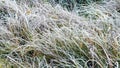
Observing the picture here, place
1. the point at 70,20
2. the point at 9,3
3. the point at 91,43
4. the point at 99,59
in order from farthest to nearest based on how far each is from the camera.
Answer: the point at 9,3 → the point at 70,20 → the point at 91,43 → the point at 99,59

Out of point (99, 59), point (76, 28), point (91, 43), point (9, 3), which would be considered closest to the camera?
point (99, 59)

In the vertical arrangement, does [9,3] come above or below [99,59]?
above

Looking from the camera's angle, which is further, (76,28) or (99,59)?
(76,28)

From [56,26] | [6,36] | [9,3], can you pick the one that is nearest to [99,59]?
[56,26]

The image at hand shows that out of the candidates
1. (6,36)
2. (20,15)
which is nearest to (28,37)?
(6,36)

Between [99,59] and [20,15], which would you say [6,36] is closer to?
[20,15]

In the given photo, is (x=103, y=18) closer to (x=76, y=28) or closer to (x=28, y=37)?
(x=76, y=28)
